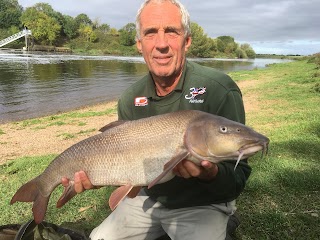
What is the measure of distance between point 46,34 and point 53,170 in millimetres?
101521

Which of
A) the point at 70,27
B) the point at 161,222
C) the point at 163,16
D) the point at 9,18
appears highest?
the point at 9,18

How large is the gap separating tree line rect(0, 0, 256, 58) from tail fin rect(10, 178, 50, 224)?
90.2 meters

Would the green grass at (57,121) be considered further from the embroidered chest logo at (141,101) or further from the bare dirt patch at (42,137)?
the embroidered chest logo at (141,101)

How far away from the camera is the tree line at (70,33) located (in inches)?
Result: 3780

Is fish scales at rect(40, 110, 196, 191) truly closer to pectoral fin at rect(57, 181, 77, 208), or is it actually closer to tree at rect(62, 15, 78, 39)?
pectoral fin at rect(57, 181, 77, 208)

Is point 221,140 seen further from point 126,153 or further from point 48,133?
point 48,133

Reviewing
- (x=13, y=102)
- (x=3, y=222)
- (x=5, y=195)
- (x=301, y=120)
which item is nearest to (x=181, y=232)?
(x=3, y=222)

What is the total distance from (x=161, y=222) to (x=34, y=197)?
1.35 m

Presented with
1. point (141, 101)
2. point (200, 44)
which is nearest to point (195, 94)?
point (141, 101)

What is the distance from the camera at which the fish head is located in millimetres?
2357

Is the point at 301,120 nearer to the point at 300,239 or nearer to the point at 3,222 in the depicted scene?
the point at 300,239

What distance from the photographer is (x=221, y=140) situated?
2.45 m

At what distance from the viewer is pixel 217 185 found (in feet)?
9.58

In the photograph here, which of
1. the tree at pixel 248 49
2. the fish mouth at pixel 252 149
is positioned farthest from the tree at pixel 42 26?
the fish mouth at pixel 252 149
